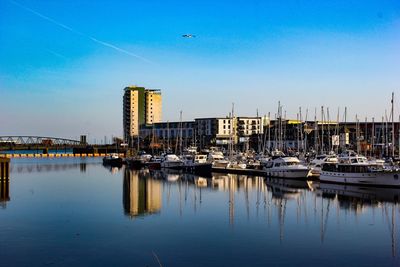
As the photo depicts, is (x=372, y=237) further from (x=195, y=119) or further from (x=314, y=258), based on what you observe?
(x=195, y=119)

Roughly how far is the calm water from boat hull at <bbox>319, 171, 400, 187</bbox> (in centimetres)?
172

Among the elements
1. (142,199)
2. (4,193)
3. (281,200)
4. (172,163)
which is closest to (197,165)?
(172,163)

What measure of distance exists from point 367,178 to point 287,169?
43.9 feet

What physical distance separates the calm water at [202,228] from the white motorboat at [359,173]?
1.91 m

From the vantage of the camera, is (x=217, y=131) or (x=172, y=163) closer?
(x=172, y=163)

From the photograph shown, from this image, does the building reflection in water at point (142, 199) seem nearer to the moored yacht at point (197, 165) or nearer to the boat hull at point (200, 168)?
the boat hull at point (200, 168)

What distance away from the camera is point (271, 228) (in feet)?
→ 98.1

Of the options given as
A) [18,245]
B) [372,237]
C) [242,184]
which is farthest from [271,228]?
[242,184]

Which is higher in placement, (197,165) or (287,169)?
(287,169)

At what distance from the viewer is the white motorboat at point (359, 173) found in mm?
49594

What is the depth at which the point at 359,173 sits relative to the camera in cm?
5212

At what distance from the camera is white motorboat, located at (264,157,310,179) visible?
205ft

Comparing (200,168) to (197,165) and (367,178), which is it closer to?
(197,165)

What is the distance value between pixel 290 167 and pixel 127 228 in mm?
36946
